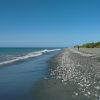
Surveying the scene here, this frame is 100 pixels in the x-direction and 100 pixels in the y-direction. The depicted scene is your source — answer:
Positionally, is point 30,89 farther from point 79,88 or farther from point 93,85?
point 93,85

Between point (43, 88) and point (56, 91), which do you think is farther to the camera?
point (43, 88)

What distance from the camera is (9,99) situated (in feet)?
37.7

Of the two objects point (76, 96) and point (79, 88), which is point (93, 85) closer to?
point (79, 88)

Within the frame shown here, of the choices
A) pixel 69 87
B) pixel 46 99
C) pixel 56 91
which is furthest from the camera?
pixel 69 87

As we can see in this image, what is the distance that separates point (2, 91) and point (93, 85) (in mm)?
5596

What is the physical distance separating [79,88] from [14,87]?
4043 millimetres

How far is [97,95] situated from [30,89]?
4.14m

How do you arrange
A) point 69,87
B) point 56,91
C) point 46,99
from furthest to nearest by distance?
point 69,87
point 56,91
point 46,99

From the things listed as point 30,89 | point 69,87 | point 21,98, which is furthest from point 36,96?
point 69,87

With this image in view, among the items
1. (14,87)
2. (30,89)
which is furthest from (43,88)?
(14,87)

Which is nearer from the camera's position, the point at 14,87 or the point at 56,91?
the point at 56,91

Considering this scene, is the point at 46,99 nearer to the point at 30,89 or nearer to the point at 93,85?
the point at 30,89

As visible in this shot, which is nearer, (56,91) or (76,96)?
(76,96)

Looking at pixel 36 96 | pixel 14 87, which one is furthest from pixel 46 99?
pixel 14 87
